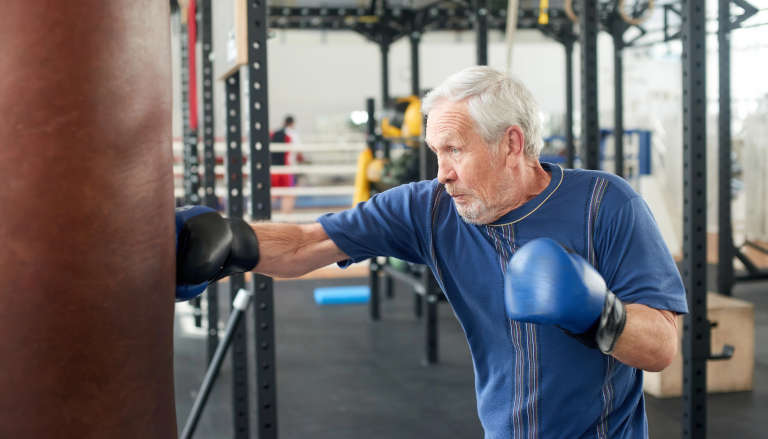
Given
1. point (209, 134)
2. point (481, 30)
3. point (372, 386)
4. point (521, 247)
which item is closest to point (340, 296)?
point (372, 386)

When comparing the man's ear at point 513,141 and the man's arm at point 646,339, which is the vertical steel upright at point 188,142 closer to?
the man's ear at point 513,141

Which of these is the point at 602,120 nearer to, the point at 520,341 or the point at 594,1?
the point at 594,1

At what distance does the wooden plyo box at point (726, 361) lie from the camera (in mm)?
3895

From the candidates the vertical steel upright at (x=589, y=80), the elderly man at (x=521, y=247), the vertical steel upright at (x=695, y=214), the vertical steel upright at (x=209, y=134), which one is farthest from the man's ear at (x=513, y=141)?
the vertical steel upright at (x=209, y=134)

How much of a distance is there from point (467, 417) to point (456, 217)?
2084 millimetres

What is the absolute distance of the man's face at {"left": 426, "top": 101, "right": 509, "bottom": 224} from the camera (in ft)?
5.35

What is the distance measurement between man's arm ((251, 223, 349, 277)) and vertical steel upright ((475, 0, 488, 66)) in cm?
312

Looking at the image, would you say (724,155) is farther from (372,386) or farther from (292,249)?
(292,249)

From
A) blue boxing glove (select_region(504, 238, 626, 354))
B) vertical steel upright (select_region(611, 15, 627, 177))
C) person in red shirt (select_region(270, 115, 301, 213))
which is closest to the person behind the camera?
blue boxing glove (select_region(504, 238, 626, 354))

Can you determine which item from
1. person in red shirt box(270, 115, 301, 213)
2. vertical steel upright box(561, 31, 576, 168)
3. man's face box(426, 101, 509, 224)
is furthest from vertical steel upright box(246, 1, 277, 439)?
person in red shirt box(270, 115, 301, 213)

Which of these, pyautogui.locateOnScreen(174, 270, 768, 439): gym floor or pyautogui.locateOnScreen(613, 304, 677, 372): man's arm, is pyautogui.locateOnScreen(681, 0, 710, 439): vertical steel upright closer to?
pyautogui.locateOnScreen(174, 270, 768, 439): gym floor

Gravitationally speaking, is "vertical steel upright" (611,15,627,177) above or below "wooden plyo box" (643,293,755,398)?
above

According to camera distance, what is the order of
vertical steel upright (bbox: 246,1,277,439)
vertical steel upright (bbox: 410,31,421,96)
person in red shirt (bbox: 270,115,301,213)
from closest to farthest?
1. vertical steel upright (bbox: 246,1,277,439)
2. vertical steel upright (bbox: 410,31,421,96)
3. person in red shirt (bbox: 270,115,301,213)

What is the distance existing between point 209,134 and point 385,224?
2206 millimetres
